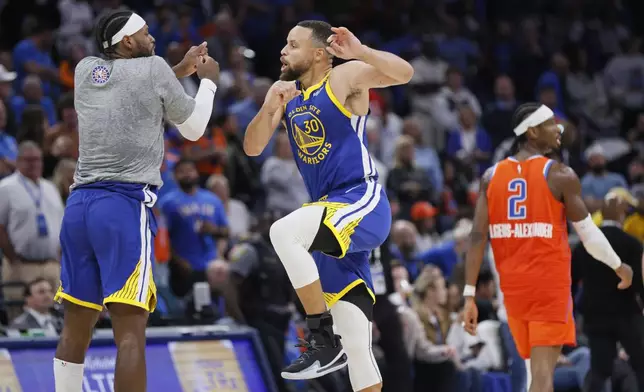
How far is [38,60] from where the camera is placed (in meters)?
14.3

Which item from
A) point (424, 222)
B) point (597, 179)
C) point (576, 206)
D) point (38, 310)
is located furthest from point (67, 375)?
point (597, 179)

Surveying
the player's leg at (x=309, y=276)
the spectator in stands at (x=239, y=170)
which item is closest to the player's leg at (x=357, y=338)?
the player's leg at (x=309, y=276)

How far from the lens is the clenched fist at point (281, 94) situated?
671 centimetres

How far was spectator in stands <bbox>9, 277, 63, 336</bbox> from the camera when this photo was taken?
383 inches

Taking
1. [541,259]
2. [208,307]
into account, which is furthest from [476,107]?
[541,259]

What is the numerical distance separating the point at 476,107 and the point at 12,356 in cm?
1028

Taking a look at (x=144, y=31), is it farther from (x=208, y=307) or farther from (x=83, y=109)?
(x=208, y=307)

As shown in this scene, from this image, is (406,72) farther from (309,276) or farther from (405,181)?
(405,181)

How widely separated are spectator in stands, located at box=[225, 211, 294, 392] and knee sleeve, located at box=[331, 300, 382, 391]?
153 inches

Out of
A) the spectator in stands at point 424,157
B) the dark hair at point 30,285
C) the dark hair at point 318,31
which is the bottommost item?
the dark hair at point 30,285

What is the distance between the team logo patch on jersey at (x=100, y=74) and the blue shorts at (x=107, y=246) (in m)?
0.57

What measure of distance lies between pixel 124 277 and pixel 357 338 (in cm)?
155

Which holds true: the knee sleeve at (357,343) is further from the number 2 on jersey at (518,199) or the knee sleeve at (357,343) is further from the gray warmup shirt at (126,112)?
the number 2 on jersey at (518,199)

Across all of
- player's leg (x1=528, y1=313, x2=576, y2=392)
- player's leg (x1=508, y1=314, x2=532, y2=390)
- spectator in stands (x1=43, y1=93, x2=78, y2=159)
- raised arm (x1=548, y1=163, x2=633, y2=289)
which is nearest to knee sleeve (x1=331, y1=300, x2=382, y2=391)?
player's leg (x1=528, y1=313, x2=576, y2=392)
